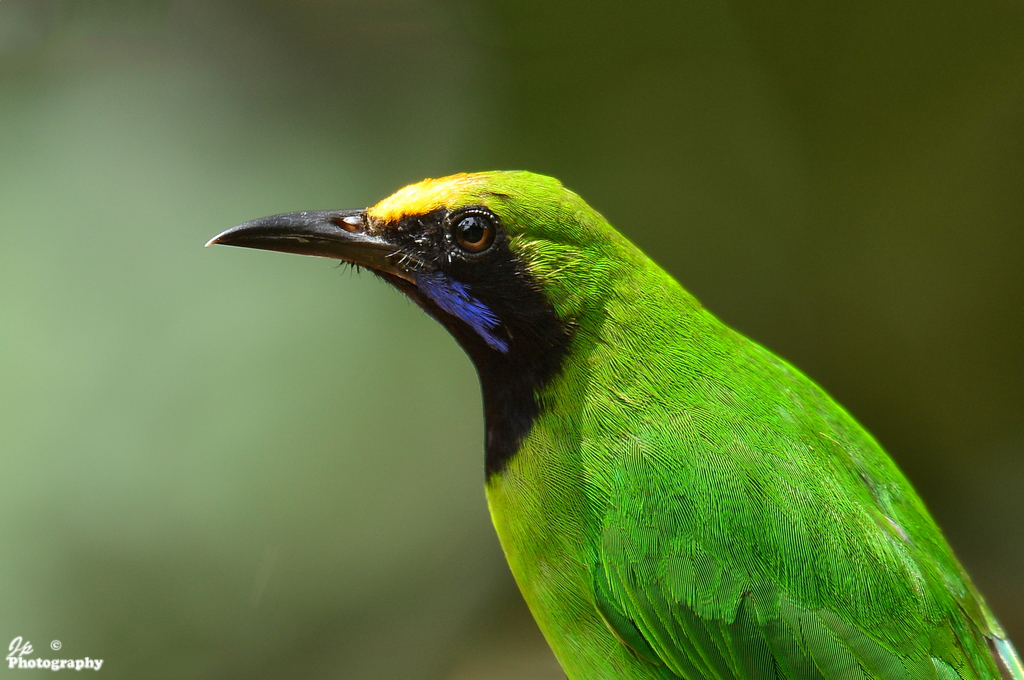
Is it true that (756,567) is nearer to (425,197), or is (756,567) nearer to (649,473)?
(649,473)

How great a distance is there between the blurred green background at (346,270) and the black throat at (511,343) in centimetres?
201

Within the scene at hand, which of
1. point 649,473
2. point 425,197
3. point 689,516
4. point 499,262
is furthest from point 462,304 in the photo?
point 689,516

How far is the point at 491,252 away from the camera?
194 centimetres

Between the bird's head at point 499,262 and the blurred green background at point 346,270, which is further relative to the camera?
the blurred green background at point 346,270

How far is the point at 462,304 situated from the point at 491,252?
0.16 m

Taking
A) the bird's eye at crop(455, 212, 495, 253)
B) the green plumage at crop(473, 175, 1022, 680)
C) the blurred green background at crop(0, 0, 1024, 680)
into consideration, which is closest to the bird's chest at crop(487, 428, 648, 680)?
the green plumage at crop(473, 175, 1022, 680)

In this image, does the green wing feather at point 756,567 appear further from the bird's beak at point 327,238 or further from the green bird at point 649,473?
the bird's beak at point 327,238

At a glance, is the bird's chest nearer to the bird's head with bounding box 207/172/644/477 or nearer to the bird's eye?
the bird's head with bounding box 207/172/644/477

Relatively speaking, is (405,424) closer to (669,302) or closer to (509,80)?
(509,80)

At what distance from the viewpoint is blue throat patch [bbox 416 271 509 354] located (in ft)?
6.49

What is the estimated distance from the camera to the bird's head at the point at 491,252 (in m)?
1.92

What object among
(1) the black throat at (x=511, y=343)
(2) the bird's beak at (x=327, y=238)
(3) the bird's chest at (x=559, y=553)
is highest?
(2) the bird's beak at (x=327, y=238)

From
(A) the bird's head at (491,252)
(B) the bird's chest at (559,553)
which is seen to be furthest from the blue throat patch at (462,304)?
(B) the bird's chest at (559,553)

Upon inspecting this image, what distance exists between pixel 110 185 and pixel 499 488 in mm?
2583
